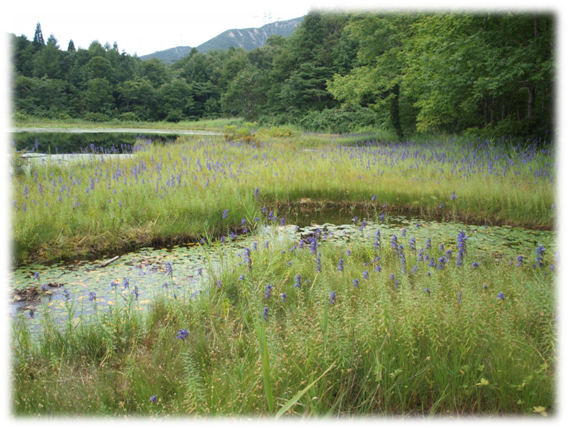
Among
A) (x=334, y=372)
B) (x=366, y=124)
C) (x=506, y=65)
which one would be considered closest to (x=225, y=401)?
(x=334, y=372)

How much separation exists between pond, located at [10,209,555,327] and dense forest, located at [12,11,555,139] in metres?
5.25

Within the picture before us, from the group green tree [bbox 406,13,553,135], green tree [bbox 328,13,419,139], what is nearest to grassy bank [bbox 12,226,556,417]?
green tree [bbox 406,13,553,135]

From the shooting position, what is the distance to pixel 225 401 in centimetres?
166

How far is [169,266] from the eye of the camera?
3.23 m

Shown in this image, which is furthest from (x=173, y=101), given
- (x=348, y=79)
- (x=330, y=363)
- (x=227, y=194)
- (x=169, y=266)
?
(x=330, y=363)

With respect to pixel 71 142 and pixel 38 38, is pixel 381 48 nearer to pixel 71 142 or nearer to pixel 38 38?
pixel 71 142

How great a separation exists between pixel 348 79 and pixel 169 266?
54.0 feet

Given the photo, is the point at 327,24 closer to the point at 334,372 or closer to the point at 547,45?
the point at 547,45

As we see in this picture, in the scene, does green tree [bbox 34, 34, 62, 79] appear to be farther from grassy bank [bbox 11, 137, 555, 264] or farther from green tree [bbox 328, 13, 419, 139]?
grassy bank [bbox 11, 137, 555, 264]

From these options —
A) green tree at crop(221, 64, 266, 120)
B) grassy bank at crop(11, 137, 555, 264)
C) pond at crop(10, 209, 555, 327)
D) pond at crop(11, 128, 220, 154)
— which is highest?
green tree at crop(221, 64, 266, 120)

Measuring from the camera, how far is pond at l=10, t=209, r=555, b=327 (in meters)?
3.30

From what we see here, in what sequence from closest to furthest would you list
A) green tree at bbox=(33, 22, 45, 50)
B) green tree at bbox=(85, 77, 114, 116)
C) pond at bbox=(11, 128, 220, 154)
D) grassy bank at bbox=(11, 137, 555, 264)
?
grassy bank at bbox=(11, 137, 555, 264), pond at bbox=(11, 128, 220, 154), green tree at bbox=(85, 77, 114, 116), green tree at bbox=(33, 22, 45, 50)

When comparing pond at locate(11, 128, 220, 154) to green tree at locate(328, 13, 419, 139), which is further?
green tree at locate(328, 13, 419, 139)

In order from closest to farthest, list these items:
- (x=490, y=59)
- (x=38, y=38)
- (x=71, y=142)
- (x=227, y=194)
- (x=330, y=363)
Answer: (x=330, y=363) < (x=227, y=194) < (x=490, y=59) < (x=71, y=142) < (x=38, y=38)
